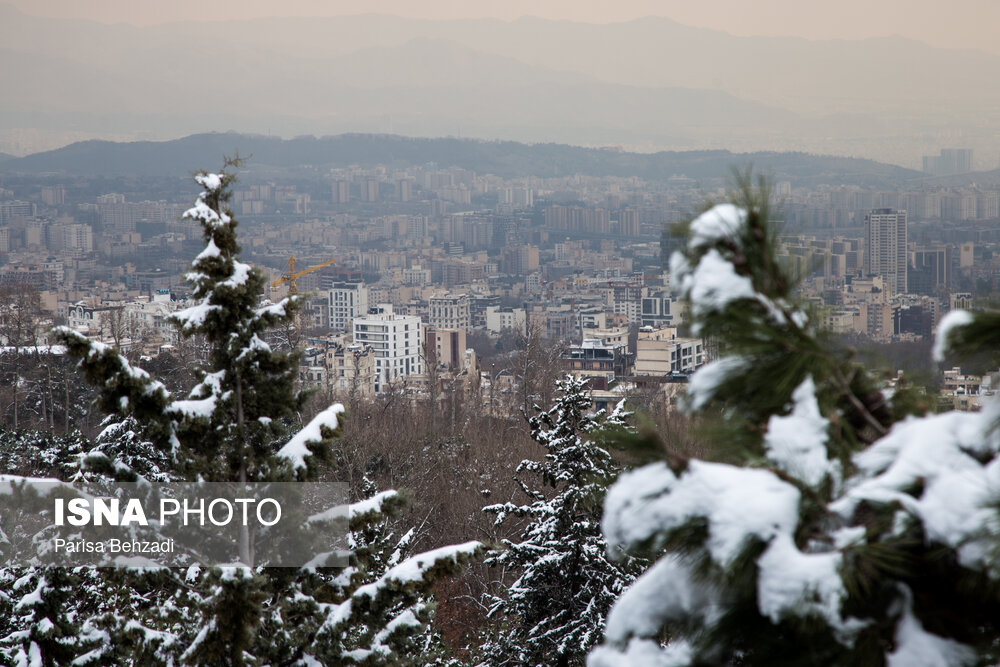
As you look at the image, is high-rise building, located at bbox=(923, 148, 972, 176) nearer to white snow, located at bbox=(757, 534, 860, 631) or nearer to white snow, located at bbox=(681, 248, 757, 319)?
white snow, located at bbox=(681, 248, 757, 319)

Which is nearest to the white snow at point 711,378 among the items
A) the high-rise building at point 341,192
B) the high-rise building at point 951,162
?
the high-rise building at point 951,162

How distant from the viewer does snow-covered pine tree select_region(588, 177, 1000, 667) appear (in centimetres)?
112

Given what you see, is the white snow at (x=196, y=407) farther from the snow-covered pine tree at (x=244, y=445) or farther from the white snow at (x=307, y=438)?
the white snow at (x=307, y=438)

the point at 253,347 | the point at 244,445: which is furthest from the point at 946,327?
the point at 244,445

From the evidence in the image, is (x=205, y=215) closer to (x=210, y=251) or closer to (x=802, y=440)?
(x=210, y=251)

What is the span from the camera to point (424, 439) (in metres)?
17.5

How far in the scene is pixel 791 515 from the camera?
1.13 m

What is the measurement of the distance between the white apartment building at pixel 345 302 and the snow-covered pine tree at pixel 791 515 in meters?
82.1

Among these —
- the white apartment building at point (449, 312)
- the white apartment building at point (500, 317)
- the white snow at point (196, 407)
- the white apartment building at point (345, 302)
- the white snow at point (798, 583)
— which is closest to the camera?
the white snow at point (798, 583)

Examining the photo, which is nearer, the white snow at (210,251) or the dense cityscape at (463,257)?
the white snow at (210,251)


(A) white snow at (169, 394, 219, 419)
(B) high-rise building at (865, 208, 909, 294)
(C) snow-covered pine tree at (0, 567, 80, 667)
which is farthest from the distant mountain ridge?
(A) white snow at (169, 394, 219, 419)

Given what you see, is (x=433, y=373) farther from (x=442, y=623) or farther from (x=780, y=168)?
(x=780, y=168)

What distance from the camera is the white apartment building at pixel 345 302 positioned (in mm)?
83062

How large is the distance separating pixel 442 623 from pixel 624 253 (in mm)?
93193
